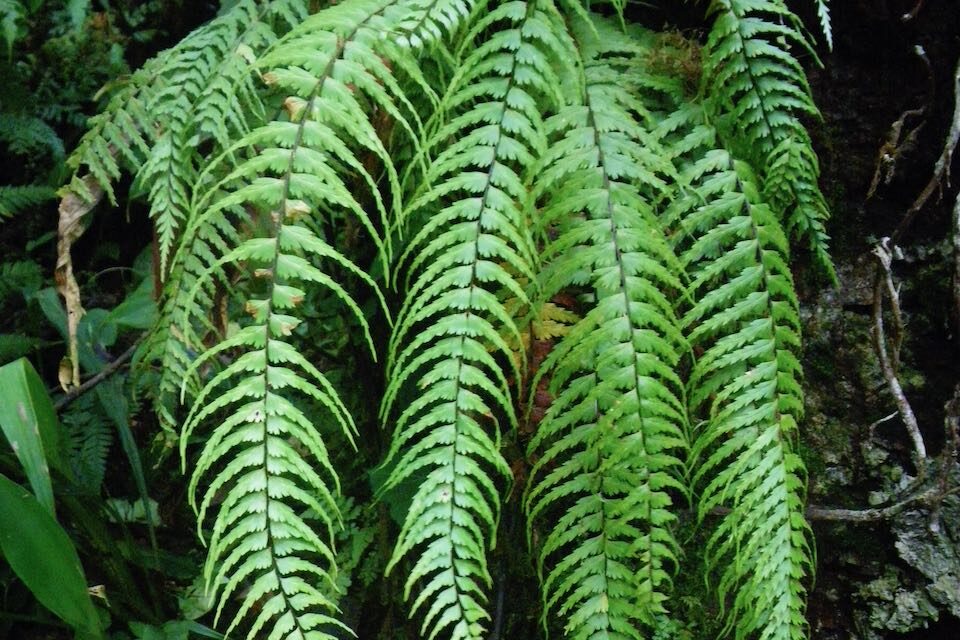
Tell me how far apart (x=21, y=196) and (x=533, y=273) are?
2169 millimetres

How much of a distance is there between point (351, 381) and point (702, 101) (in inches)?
40.2

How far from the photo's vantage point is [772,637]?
1293 mm

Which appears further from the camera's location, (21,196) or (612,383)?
(21,196)

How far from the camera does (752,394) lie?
1.33m

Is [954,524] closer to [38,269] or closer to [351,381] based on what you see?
[351,381]

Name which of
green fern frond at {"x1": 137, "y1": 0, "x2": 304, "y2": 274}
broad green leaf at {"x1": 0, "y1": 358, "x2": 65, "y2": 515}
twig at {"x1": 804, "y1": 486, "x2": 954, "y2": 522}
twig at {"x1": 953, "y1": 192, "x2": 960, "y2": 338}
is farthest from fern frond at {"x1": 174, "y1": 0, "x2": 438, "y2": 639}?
twig at {"x1": 953, "y1": 192, "x2": 960, "y2": 338}

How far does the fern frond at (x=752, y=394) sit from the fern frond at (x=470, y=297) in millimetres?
324

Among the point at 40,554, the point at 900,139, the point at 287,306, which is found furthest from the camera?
the point at 900,139

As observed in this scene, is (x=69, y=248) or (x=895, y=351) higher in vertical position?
(x=69, y=248)

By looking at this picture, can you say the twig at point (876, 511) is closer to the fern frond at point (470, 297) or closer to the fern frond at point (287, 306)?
the fern frond at point (470, 297)

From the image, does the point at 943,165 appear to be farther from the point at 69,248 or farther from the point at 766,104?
the point at 69,248

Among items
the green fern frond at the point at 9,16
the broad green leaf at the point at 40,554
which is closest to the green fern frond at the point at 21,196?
the green fern frond at the point at 9,16

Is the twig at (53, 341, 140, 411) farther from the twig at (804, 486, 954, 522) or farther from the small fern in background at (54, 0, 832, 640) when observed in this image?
the twig at (804, 486, 954, 522)

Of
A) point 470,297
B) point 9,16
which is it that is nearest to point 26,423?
point 470,297
